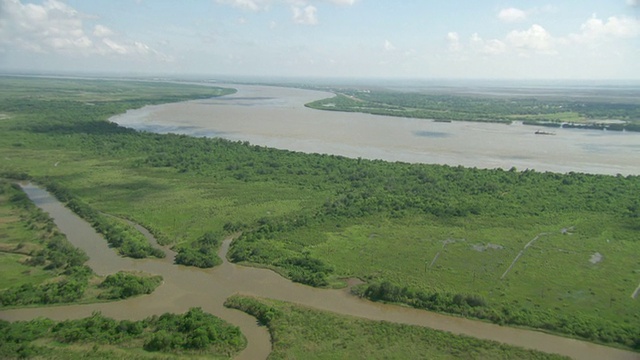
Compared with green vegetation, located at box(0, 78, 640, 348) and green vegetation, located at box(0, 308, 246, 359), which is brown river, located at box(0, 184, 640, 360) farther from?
green vegetation, located at box(0, 308, 246, 359)

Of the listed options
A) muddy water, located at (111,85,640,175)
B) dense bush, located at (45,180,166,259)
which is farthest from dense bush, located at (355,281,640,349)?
muddy water, located at (111,85,640,175)

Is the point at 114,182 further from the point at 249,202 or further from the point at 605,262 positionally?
the point at 605,262

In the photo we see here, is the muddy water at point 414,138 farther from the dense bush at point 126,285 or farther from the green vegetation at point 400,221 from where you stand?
the dense bush at point 126,285

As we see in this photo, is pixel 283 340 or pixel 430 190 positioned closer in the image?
pixel 283 340

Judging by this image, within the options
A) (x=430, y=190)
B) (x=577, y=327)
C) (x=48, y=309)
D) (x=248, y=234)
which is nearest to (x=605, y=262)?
(x=577, y=327)

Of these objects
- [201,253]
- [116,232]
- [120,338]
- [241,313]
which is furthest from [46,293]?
[241,313]

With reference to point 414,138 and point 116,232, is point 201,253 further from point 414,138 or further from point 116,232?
point 414,138

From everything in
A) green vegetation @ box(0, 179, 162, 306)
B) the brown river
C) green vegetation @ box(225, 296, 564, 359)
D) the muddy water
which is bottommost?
the brown river

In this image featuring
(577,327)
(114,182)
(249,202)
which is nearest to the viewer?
(577,327)
